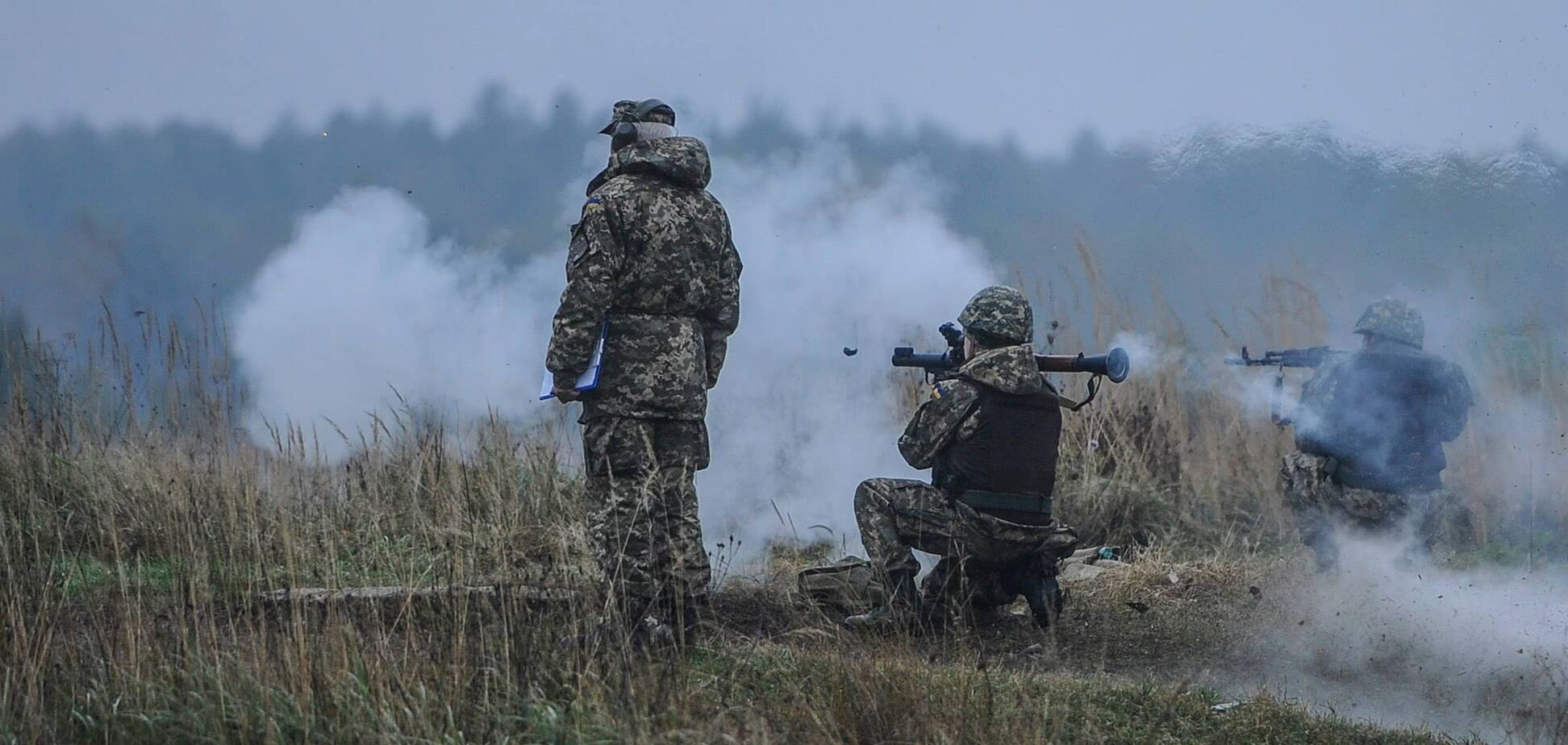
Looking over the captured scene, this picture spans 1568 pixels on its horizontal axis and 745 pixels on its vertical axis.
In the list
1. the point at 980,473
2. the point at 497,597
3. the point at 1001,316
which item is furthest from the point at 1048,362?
the point at 497,597

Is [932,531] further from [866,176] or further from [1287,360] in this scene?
[866,176]

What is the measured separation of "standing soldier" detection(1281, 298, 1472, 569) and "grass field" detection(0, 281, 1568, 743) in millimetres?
377

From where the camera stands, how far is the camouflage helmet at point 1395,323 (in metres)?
8.26

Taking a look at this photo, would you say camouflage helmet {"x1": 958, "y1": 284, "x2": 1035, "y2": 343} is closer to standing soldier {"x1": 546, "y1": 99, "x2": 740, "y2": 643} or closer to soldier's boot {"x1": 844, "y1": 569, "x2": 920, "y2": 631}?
soldier's boot {"x1": 844, "y1": 569, "x2": 920, "y2": 631}

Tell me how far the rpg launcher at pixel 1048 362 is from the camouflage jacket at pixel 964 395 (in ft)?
0.31

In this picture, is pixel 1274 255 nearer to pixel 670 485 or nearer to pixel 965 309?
pixel 965 309

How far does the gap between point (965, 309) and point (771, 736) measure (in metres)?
3.17

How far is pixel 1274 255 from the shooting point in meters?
11.3

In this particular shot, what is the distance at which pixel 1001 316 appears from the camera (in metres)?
6.93

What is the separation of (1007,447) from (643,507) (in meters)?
1.91

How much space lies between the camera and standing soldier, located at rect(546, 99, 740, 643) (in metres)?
5.82

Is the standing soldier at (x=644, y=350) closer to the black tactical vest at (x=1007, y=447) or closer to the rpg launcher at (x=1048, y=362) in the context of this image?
the black tactical vest at (x=1007, y=447)

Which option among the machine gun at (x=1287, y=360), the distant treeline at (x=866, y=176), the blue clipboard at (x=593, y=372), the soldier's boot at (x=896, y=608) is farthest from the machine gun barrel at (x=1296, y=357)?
the blue clipboard at (x=593, y=372)

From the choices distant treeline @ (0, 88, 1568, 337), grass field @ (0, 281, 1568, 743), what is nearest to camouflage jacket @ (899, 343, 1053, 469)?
grass field @ (0, 281, 1568, 743)
